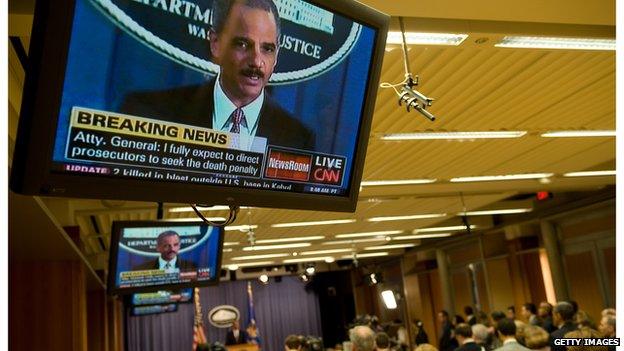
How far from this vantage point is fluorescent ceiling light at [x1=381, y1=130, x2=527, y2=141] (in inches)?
245

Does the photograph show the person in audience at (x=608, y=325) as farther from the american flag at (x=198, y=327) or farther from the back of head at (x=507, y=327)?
the american flag at (x=198, y=327)

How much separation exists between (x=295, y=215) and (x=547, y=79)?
573cm

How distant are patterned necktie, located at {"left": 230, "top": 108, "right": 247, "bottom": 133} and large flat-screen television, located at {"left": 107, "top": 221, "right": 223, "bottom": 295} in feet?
10.7

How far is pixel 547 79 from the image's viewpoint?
204 inches

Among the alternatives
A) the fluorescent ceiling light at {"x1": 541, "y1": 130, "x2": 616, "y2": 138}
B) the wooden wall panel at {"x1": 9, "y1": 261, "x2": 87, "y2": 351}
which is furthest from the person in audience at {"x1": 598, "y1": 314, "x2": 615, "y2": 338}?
the wooden wall panel at {"x1": 9, "y1": 261, "x2": 87, "y2": 351}

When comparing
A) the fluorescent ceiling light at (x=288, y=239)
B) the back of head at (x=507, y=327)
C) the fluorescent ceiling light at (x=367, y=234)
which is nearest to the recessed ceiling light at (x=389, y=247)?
the fluorescent ceiling light at (x=367, y=234)

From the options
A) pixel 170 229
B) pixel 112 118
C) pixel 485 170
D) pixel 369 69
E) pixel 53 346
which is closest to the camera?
pixel 112 118

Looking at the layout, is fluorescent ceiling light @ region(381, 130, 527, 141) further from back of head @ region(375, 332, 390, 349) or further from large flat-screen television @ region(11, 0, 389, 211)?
large flat-screen television @ region(11, 0, 389, 211)

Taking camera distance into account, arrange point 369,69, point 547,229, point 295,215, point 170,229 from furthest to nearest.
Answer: point 547,229 < point 295,215 < point 170,229 < point 369,69

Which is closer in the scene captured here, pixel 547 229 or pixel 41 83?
pixel 41 83

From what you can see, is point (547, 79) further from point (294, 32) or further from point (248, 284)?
point (248, 284)

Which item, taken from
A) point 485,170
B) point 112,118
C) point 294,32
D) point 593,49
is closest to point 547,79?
point 593,49

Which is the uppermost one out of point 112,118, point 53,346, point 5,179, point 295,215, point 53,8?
point 295,215

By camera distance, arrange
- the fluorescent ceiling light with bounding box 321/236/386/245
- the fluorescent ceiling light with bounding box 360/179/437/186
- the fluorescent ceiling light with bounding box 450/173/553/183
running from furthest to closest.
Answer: the fluorescent ceiling light with bounding box 321/236/386/245, the fluorescent ceiling light with bounding box 450/173/553/183, the fluorescent ceiling light with bounding box 360/179/437/186
